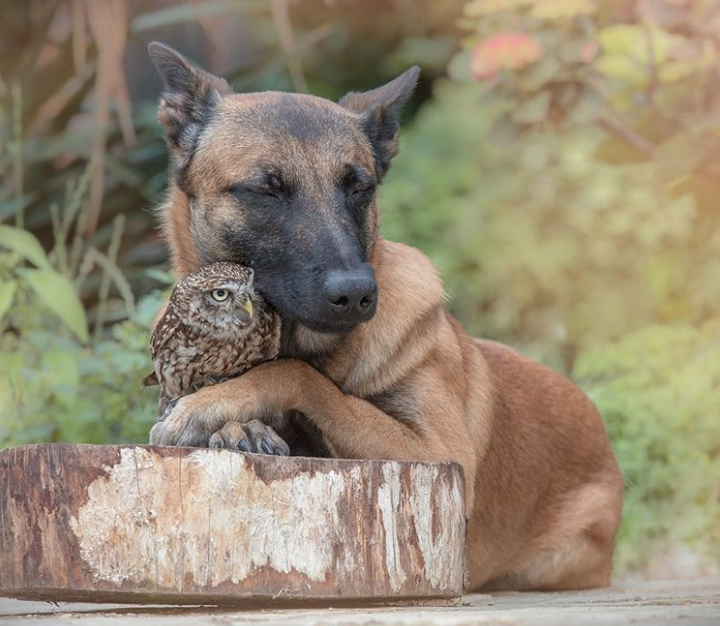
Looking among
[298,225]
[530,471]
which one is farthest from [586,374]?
[298,225]

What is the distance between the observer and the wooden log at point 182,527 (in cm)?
301

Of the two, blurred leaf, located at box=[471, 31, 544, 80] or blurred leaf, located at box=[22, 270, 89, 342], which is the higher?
blurred leaf, located at box=[471, 31, 544, 80]

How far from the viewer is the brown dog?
3551 mm

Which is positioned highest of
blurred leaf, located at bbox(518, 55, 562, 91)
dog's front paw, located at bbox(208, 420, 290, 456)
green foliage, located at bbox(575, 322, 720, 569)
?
dog's front paw, located at bbox(208, 420, 290, 456)

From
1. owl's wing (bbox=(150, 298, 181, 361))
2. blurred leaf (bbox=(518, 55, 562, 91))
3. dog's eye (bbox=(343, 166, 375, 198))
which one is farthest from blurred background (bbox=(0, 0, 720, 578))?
dog's eye (bbox=(343, 166, 375, 198))

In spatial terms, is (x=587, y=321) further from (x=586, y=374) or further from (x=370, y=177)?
(x=370, y=177)

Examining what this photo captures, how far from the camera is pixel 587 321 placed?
27.1ft

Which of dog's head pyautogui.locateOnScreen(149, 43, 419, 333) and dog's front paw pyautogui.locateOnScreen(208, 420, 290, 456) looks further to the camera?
dog's head pyautogui.locateOnScreen(149, 43, 419, 333)

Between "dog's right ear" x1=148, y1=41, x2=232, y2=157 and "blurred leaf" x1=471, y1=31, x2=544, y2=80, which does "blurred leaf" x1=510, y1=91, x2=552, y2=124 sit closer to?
"blurred leaf" x1=471, y1=31, x2=544, y2=80

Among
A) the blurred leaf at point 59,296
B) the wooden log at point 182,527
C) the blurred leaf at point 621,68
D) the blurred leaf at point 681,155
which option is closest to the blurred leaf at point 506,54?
the blurred leaf at point 621,68

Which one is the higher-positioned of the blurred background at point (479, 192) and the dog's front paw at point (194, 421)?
the dog's front paw at point (194, 421)

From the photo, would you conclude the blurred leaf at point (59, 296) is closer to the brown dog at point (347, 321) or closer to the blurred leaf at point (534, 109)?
the brown dog at point (347, 321)

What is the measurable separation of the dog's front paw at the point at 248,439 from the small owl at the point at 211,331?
293mm

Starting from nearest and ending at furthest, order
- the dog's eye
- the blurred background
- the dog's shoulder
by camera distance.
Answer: the dog's eye
the dog's shoulder
the blurred background
